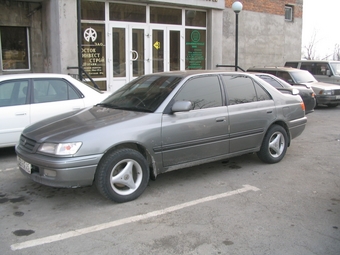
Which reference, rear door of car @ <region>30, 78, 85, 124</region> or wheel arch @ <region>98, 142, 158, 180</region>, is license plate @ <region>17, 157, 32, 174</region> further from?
rear door of car @ <region>30, 78, 85, 124</region>

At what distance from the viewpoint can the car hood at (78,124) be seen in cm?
445

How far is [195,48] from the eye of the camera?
1570 centimetres

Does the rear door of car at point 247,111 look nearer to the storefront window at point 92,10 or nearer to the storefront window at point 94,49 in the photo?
the storefront window at point 94,49

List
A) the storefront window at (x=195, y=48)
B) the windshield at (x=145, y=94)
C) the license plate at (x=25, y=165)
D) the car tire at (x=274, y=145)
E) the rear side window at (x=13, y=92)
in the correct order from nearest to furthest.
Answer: the license plate at (x=25, y=165), the windshield at (x=145, y=94), the car tire at (x=274, y=145), the rear side window at (x=13, y=92), the storefront window at (x=195, y=48)

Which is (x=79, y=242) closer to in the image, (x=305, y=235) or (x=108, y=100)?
(x=305, y=235)

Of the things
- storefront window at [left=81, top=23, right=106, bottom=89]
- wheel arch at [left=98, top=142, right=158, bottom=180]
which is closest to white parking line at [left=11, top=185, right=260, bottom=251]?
wheel arch at [left=98, top=142, right=158, bottom=180]

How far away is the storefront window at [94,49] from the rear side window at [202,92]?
8.02m

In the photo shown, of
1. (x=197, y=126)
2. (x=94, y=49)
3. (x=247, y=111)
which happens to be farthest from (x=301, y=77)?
(x=197, y=126)

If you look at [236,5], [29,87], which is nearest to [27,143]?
[29,87]

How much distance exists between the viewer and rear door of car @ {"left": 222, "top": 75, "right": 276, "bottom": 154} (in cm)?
570

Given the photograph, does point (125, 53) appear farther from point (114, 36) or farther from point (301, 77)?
point (301, 77)

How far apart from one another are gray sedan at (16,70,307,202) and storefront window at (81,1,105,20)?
304 inches

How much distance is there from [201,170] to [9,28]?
978cm

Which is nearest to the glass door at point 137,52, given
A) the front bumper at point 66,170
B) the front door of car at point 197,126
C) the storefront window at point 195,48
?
the storefront window at point 195,48
